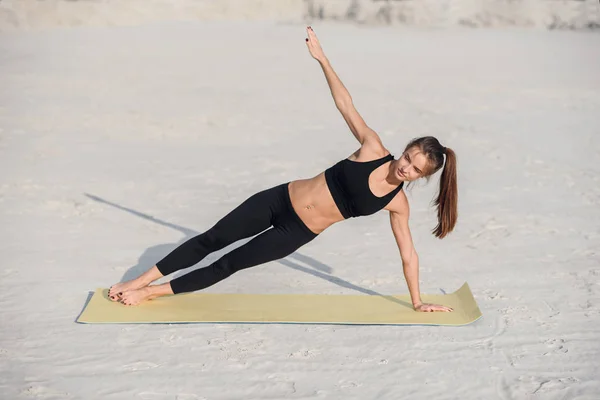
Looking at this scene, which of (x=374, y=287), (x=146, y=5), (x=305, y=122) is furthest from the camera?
(x=146, y=5)

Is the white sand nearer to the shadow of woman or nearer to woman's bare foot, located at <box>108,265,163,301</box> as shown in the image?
the shadow of woman

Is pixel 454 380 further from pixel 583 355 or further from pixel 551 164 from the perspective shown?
pixel 551 164

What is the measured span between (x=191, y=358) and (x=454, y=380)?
1334 mm

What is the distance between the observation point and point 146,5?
59.6 feet

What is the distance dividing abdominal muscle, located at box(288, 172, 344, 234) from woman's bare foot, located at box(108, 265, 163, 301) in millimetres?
941

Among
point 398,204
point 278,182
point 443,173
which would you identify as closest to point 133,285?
point 398,204

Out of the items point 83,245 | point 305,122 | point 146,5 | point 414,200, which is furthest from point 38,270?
point 146,5

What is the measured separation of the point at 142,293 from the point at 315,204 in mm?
1178

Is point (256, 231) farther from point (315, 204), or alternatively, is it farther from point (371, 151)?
point (371, 151)

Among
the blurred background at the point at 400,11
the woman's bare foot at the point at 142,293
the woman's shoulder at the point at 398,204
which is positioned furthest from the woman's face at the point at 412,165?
the blurred background at the point at 400,11

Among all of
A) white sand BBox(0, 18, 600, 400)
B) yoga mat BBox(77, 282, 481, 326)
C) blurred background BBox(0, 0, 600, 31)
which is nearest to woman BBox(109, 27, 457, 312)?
yoga mat BBox(77, 282, 481, 326)

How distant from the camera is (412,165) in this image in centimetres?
467

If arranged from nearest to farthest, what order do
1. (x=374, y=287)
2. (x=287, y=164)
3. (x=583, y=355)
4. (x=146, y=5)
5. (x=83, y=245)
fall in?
(x=583, y=355), (x=374, y=287), (x=83, y=245), (x=287, y=164), (x=146, y=5)

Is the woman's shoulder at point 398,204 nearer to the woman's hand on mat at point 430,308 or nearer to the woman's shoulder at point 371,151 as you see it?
the woman's shoulder at point 371,151
